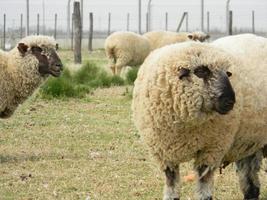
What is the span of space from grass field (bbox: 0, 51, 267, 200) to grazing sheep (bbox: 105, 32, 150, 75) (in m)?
7.22

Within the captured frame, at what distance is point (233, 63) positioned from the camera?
17.5 ft

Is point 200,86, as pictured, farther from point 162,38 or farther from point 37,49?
point 162,38

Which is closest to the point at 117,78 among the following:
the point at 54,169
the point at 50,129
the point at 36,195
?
the point at 50,129

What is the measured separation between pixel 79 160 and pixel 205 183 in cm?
265

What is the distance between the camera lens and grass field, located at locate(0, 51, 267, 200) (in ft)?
20.6

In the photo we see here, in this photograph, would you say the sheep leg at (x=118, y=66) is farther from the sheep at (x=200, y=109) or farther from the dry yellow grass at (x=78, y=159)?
the sheep at (x=200, y=109)

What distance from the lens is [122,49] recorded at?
18.5m

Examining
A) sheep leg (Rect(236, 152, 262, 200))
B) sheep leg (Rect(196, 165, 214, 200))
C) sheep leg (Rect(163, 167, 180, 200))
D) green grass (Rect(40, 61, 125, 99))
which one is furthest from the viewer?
green grass (Rect(40, 61, 125, 99))

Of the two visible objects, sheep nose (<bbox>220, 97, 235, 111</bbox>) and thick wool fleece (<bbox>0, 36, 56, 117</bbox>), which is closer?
sheep nose (<bbox>220, 97, 235, 111</bbox>)

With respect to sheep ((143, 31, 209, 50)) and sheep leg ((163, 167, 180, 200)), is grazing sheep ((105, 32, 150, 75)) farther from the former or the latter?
sheep leg ((163, 167, 180, 200))

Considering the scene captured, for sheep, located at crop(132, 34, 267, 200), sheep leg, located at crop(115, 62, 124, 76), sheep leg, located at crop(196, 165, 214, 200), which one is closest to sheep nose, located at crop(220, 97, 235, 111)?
sheep, located at crop(132, 34, 267, 200)

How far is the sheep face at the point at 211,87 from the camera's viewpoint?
4766mm

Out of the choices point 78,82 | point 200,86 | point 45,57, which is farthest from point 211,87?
point 78,82

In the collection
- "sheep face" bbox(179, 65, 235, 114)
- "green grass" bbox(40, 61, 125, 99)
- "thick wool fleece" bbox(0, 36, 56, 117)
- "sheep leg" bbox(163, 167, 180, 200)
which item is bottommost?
"green grass" bbox(40, 61, 125, 99)
